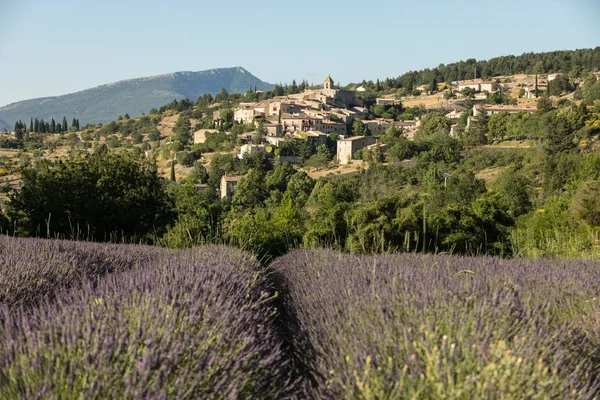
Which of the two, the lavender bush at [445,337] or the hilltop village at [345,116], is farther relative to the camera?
the hilltop village at [345,116]

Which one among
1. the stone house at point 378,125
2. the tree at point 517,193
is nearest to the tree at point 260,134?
the stone house at point 378,125

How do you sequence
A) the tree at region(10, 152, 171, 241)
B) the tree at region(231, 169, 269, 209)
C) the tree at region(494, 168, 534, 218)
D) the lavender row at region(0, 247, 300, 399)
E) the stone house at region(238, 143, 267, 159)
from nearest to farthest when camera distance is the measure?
the lavender row at region(0, 247, 300, 399) → the tree at region(10, 152, 171, 241) → the tree at region(494, 168, 534, 218) → the tree at region(231, 169, 269, 209) → the stone house at region(238, 143, 267, 159)

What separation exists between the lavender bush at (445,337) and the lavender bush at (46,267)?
147cm

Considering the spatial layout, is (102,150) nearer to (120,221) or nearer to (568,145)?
(120,221)

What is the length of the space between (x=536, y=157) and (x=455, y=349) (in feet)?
150

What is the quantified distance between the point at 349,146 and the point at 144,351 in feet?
230

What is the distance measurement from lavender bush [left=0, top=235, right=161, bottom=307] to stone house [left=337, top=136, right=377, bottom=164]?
64602 mm

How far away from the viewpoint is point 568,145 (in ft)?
148

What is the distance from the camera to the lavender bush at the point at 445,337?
5.78 feet

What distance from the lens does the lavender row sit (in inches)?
68.1

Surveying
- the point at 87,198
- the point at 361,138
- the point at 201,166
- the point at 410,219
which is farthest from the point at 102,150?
the point at 361,138

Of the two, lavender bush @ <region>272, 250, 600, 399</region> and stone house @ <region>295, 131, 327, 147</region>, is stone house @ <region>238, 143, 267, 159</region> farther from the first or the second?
lavender bush @ <region>272, 250, 600, 399</region>

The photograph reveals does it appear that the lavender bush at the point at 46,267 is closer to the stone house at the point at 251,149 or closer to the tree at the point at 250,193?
the tree at the point at 250,193

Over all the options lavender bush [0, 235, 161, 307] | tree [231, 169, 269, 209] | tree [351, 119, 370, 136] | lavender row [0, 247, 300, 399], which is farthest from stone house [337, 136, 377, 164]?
lavender row [0, 247, 300, 399]
